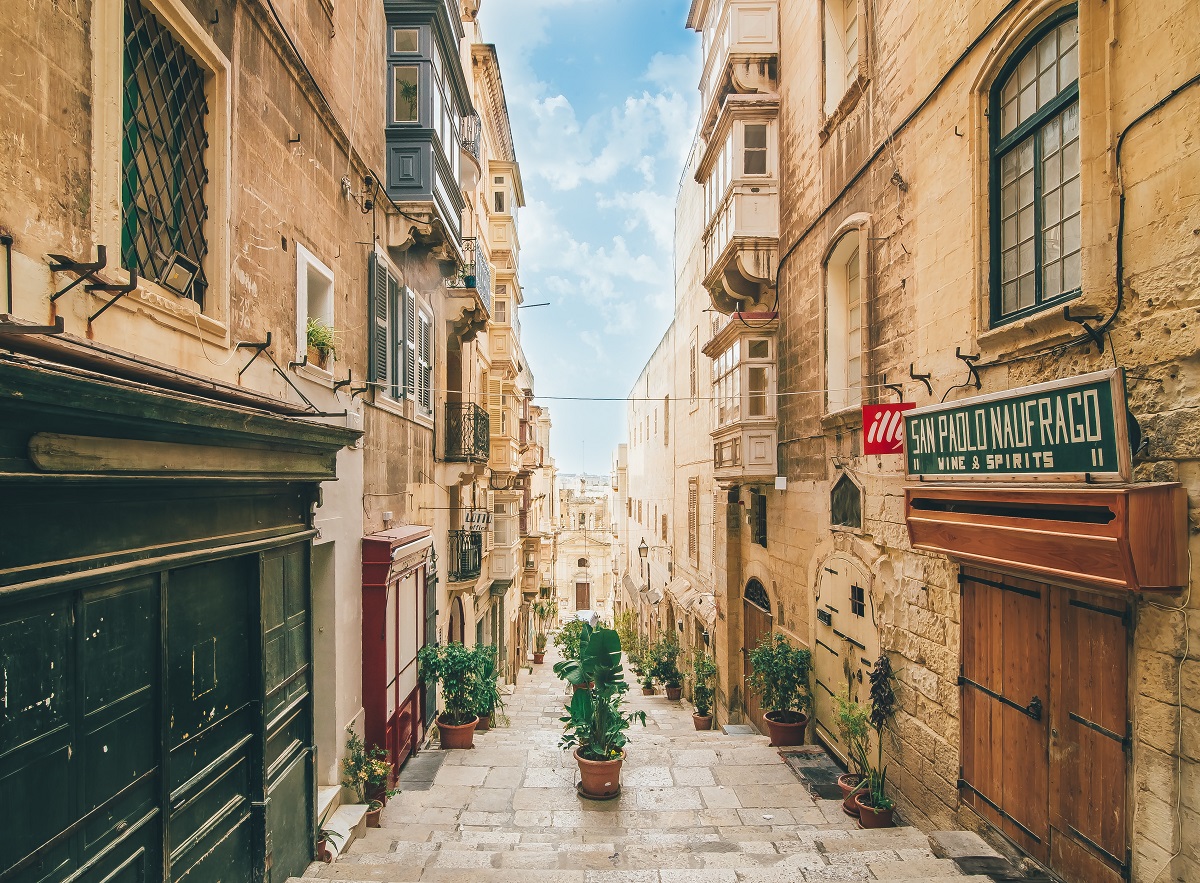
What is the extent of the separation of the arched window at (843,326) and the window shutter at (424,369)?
20.7ft

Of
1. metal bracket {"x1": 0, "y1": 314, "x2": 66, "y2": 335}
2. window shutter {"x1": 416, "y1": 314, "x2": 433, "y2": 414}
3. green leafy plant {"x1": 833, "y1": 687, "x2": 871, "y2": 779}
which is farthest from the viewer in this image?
window shutter {"x1": 416, "y1": 314, "x2": 433, "y2": 414}

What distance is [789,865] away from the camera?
18.5ft

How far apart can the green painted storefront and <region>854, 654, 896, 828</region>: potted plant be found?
5.36 meters

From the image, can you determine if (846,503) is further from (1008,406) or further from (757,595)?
(757,595)

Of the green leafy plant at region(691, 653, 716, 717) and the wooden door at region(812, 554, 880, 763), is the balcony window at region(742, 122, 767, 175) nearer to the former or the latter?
the wooden door at region(812, 554, 880, 763)

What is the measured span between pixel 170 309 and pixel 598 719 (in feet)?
20.1

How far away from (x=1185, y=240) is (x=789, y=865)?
515 centimetres

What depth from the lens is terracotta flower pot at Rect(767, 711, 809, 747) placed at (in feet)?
33.2

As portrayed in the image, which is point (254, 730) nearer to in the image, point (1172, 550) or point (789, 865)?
point (789, 865)

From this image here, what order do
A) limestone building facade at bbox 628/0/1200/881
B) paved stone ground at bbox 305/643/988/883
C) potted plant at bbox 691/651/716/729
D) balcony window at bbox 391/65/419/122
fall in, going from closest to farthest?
limestone building facade at bbox 628/0/1200/881
paved stone ground at bbox 305/643/988/883
balcony window at bbox 391/65/419/122
potted plant at bbox 691/651/716/729

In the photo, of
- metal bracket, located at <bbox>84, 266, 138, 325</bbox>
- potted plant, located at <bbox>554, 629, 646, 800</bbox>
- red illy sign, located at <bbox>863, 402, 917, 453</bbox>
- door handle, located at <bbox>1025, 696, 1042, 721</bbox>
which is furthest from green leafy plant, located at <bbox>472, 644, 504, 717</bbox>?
metal bracket, located at <bbox>84, 266, 138, 325</bbox>

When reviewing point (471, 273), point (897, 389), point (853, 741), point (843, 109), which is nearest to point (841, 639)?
point (853, 741)

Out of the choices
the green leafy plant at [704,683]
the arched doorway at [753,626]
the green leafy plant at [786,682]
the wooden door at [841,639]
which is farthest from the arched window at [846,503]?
the green leafy plant at [704,683]

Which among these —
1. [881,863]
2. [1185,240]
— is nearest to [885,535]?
[881,863]
